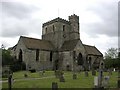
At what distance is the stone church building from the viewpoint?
55812mm

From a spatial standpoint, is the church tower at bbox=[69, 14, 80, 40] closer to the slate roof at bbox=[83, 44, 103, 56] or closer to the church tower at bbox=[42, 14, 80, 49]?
the church tower at bbox=[42, 14, 80, 49]

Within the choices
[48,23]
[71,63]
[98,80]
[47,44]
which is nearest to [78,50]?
[71,63]

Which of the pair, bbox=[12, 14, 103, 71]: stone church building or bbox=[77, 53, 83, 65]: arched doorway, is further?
bbox=[77, 53, 83, 65]: arched doorway

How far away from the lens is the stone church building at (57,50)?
5581 centimetres

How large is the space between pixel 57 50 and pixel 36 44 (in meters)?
6.27

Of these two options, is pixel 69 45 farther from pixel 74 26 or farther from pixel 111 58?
pixel 111 58

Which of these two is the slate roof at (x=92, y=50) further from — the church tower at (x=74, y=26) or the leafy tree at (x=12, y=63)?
the leafy tree at (x=12, y=63)

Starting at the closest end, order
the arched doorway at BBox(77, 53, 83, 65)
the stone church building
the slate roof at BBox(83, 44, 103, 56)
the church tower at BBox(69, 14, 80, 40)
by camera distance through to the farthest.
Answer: the stone church building
the arched doorway at BBox(77, 53, 83, 65)
the church tower at BBox(69, 14, 80, 40)
the slate roof at BBox(83, 44, 103, 56)

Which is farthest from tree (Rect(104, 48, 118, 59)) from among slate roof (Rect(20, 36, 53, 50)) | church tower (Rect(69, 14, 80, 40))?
slate roof (Rect(20, 36, 53, 50))

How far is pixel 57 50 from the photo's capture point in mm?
61219

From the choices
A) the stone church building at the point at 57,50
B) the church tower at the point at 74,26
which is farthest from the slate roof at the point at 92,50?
the church tower at the point at 74,26

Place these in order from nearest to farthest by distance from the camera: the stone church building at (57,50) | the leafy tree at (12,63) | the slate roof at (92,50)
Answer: the leafy tree at (12,63) → the stone church building at (57,50) → the slate roof at (92,50)

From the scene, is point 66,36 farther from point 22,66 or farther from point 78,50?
point 22,66

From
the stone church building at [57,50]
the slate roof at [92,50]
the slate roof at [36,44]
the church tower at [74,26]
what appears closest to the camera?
the slate roof at [36,44]
